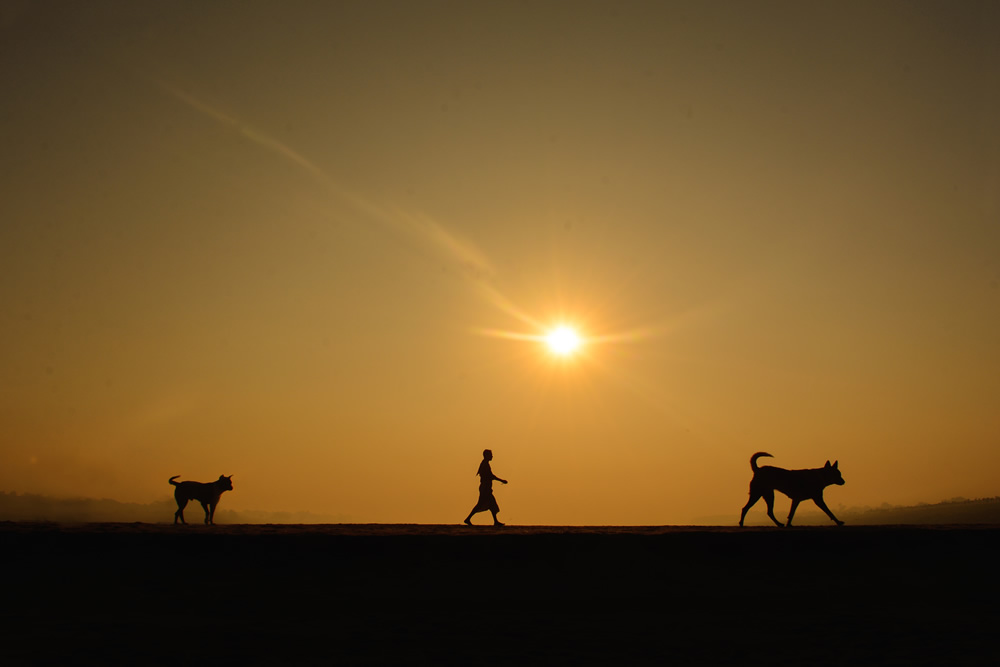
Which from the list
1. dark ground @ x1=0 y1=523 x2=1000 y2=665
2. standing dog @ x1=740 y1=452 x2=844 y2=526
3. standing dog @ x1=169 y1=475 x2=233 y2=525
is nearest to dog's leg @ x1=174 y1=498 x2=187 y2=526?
standing dog @ x1=169 y1=475 x2=233 y2=525

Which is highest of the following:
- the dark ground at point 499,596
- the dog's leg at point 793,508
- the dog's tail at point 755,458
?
the dog's tail at point 755,458

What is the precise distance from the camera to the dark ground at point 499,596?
386 inches

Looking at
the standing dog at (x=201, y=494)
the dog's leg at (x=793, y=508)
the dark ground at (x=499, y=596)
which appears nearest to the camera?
the dark ground at (x=499, y=596)

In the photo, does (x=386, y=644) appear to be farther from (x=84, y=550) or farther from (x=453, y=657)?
(x=84, y=550)

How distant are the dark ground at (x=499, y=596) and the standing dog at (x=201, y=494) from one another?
571cm

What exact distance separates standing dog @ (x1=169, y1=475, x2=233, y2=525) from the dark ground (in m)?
5.71

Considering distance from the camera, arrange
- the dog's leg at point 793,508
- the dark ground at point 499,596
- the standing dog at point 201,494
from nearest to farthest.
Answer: the dark ground at point 499,596
the dog's leg at point 793,508
the standing dog at point 201,494

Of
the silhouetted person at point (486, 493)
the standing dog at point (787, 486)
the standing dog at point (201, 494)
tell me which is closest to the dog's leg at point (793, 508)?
the standing dog at point (787, 486)

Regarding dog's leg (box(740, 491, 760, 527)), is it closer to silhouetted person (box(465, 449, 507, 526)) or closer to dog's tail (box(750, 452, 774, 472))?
dog's tail (box(750, 452, 774, 472))

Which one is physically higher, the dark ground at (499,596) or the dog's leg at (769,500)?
the dog's leg at (769,500)

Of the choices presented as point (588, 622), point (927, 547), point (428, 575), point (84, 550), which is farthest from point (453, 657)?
point (927, 547)

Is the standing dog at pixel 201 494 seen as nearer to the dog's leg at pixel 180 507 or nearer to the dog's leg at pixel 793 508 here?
the dog's leg at pixel 180 507

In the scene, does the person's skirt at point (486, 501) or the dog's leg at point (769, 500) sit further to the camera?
the person's skirt at point (486, 501)

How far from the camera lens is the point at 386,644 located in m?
9.96
